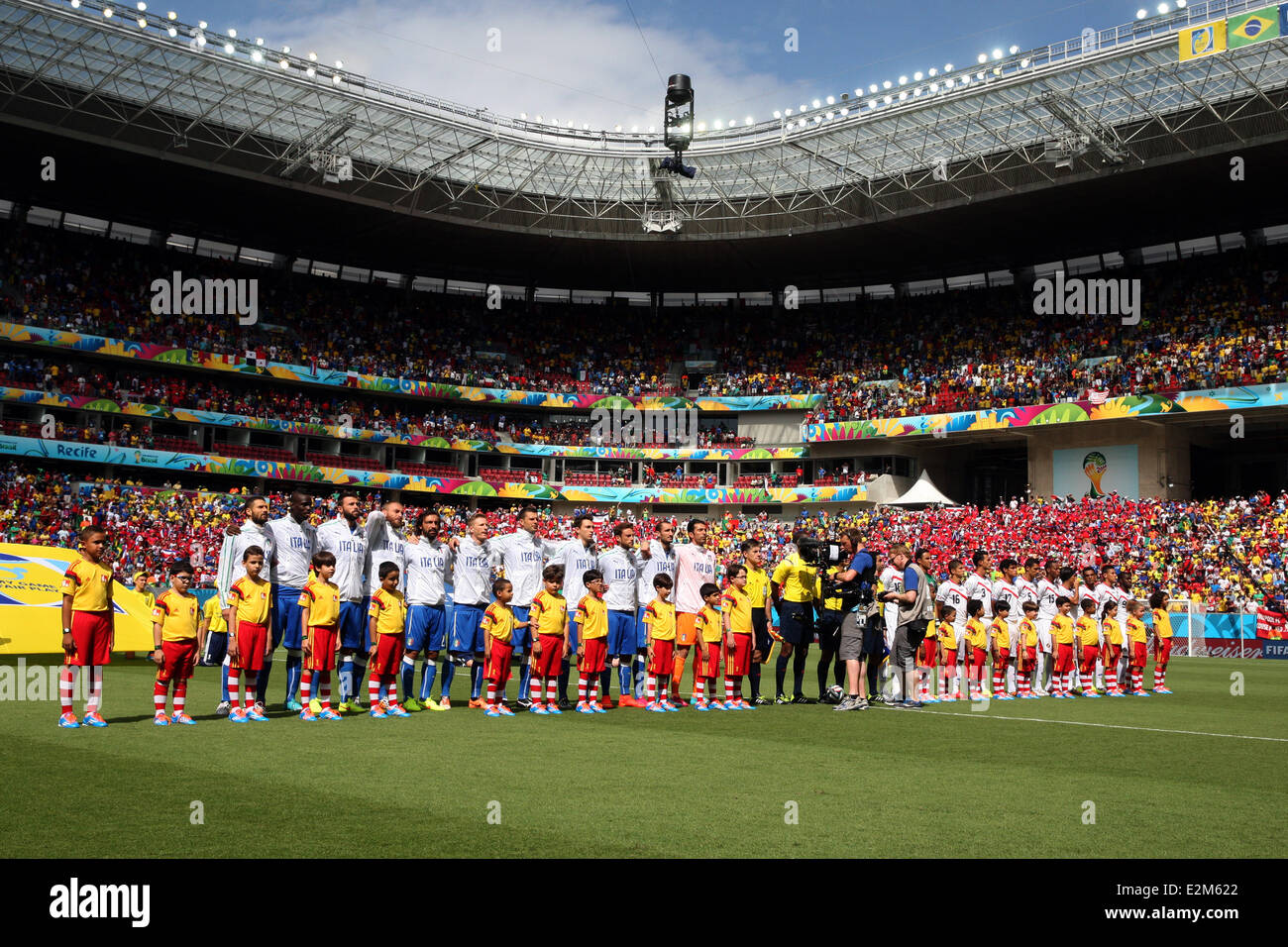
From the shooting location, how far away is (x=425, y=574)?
11641 millimetres

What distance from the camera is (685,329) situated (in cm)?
5734

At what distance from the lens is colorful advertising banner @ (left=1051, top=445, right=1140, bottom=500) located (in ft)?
139

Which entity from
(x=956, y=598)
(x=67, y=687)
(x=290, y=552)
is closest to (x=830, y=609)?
(x=956, y=598)

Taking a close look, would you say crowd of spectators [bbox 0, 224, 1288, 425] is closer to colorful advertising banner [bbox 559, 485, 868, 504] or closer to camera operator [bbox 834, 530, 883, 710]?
colorful advertising banner [bbox 559, 485, 868, 504]

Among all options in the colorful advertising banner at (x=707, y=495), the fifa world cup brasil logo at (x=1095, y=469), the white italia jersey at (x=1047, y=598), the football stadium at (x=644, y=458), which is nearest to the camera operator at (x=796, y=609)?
the football stadium at (x=644, y=458)

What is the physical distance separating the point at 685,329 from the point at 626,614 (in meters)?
45.6

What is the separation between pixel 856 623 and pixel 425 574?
4961 millimetres

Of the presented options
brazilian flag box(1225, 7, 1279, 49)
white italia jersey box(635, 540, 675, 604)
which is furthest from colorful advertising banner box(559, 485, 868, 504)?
white italia jersey box(635, 540, 675, 604)

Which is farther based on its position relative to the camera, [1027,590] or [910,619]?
[1027,590]

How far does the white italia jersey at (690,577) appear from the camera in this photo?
13328mm

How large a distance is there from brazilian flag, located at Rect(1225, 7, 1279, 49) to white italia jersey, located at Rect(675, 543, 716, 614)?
25.7m

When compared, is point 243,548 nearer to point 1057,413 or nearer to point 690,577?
point 690,577

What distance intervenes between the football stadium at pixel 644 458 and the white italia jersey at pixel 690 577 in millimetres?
61
